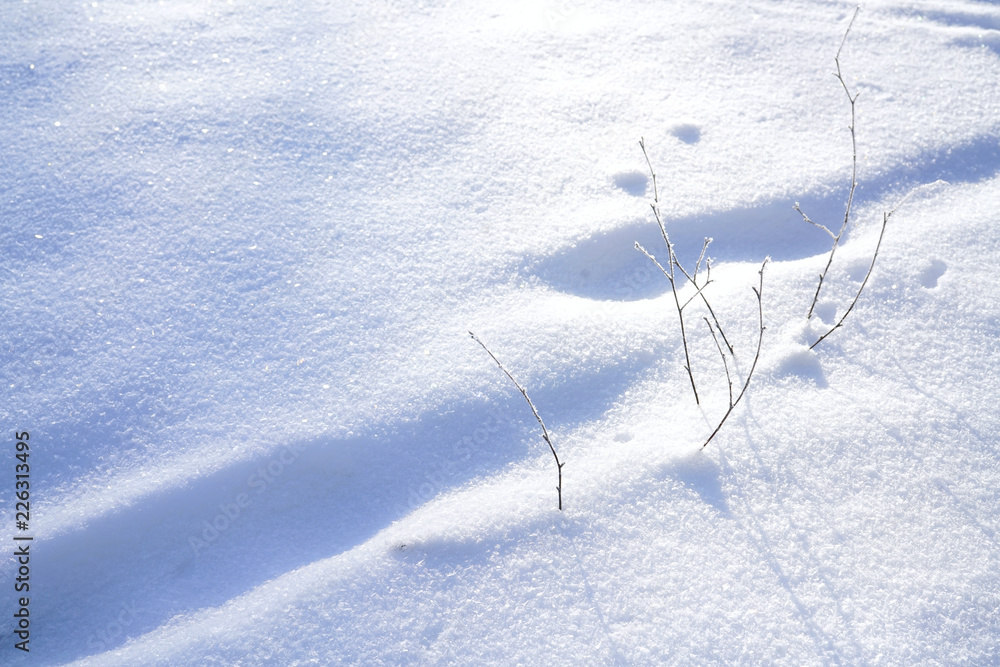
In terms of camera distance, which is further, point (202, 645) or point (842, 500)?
point (842, 500)

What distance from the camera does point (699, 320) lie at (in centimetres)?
191

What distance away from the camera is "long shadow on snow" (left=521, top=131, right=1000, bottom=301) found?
2.04 m

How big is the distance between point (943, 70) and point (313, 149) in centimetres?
256

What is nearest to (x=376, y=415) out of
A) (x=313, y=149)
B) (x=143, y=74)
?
(x=313, y=149)

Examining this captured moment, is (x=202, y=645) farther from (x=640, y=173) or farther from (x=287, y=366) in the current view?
(x=640, y=173)

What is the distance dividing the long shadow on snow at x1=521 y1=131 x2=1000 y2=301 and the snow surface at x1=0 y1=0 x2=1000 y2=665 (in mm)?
11

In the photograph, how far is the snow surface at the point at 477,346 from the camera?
1.39 metres
